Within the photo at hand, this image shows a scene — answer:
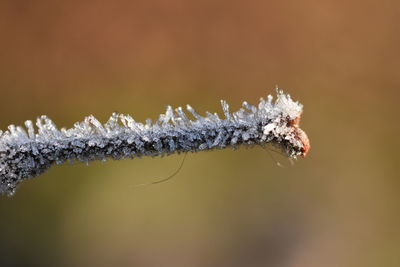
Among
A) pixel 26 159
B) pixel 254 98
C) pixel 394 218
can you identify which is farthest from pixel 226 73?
pixel 26 159

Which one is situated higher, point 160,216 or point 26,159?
point 160,216

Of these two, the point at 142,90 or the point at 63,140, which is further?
the point at 142,90

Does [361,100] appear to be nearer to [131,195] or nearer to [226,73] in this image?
[226,73]

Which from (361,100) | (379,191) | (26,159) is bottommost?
(26,159)

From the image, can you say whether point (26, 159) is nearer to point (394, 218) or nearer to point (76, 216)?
point (76, 216)

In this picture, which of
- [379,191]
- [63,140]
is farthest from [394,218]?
[63,140]

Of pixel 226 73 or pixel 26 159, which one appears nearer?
pixel 26 159
